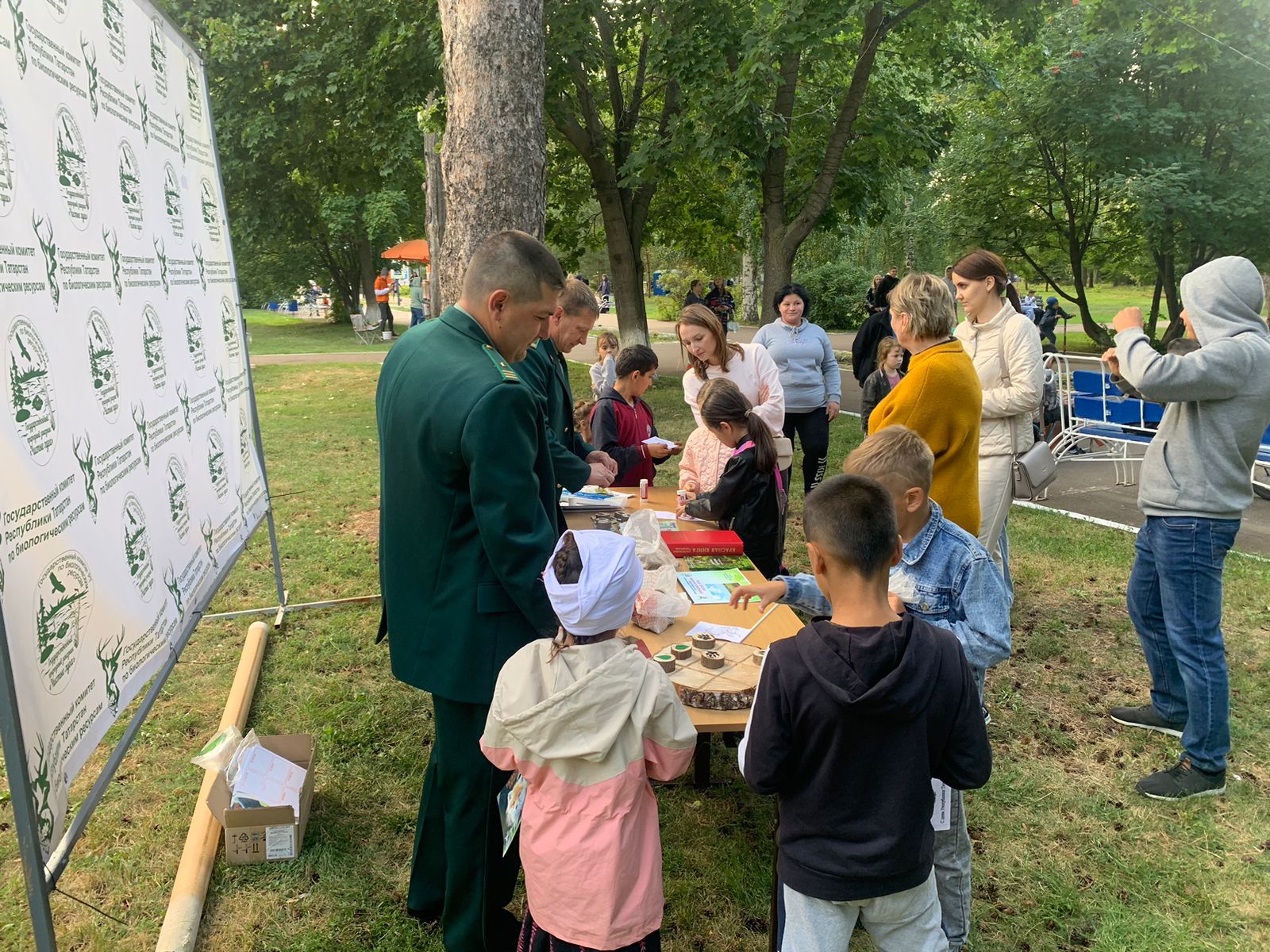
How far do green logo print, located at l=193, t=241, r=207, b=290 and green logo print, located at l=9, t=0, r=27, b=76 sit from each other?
1810 mm

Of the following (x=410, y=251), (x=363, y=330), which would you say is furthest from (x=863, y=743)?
(x=363, y=330)

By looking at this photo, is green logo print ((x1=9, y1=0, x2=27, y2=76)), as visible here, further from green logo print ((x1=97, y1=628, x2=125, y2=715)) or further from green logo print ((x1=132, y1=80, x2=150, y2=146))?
green logo print ((x1=97, y1=628, x2=125, y2=715))

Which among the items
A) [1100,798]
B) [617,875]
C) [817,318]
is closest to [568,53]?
[1100,798]

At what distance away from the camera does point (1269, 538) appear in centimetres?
706

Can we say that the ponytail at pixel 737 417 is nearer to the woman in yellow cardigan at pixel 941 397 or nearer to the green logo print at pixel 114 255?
the woman in yellow cardigan at pixel 941 397

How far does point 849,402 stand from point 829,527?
12.1 metres

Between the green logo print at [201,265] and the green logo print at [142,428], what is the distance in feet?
4.10

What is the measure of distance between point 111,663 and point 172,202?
2080mm

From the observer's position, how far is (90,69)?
280 centimetres

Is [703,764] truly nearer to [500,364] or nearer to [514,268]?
[500,364]

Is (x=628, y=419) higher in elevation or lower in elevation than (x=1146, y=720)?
higher

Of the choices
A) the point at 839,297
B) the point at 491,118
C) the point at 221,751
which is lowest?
the point at 221,751

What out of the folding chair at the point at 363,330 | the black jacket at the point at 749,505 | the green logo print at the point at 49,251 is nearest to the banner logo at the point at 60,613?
the green logo print at the point at 49,251

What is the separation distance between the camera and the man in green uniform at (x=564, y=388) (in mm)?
3838
